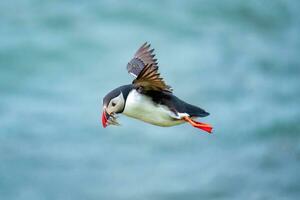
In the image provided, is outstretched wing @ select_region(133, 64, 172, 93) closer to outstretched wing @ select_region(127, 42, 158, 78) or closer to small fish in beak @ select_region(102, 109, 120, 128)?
small fish in beak @ select_region(102, 109, 120, 128)

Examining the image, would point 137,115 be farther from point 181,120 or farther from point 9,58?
point 9,58

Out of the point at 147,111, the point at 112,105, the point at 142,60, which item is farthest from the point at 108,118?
the point at 142,60

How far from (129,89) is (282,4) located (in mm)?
14706

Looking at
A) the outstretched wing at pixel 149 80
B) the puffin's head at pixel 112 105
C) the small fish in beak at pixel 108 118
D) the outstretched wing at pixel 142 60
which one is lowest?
the small fish in beak at pixel 108 118

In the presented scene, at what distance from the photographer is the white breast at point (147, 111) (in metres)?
7.12

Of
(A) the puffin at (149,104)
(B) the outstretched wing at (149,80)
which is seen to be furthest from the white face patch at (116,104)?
(B) the outstretched wing at (149,80)

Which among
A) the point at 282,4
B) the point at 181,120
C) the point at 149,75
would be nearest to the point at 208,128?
the point at 181,120

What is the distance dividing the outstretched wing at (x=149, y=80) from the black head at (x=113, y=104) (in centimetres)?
12

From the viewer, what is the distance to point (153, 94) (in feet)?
23.8

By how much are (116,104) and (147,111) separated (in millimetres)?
255

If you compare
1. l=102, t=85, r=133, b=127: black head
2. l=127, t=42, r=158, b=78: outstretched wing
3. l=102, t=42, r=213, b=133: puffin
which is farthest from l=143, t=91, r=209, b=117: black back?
l=127, t=42, r=158, b=78: outstretched wing

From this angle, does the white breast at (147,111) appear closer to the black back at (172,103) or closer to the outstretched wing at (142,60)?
the black back at (172,103)

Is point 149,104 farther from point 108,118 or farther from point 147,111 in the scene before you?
point 108,118

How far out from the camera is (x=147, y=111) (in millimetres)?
7191
